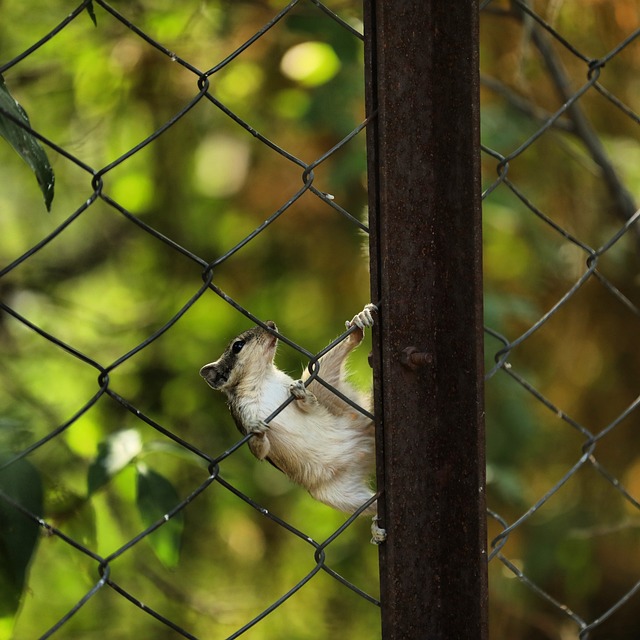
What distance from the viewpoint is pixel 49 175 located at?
1.39 m

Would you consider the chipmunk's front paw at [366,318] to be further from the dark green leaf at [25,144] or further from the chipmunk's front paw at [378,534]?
the dark green leaf at [25,144]

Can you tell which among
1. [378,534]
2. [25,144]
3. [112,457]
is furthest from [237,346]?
[25,144]

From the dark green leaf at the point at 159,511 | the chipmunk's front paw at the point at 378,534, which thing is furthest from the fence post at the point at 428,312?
the dark green leaf at the point at 159,511

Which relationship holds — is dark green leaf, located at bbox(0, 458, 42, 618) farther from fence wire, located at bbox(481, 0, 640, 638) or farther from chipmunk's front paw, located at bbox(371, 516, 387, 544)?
fence wire, located at bbox(481, 0, 640, 638)

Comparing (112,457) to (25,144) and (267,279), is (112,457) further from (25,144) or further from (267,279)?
(267,279)

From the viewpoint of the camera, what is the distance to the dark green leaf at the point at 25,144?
4.25ft

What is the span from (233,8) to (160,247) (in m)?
1.12

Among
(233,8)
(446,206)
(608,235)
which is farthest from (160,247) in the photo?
(446,206)

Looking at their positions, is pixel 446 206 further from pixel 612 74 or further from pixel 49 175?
pixel 612 74

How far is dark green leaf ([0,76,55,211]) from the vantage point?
4.25 feet

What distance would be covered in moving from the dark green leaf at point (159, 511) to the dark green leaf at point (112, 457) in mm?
40

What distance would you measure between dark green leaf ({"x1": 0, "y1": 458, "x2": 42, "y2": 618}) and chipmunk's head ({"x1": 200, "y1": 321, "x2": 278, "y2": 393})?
3.02 ft

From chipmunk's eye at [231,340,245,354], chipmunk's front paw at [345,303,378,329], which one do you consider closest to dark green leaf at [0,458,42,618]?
chipmunk's front paw at [345,303,378,329]

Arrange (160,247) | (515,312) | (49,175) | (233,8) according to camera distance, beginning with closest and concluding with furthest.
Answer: (49,175) → (515,312) → (233,8) → (160,247)
